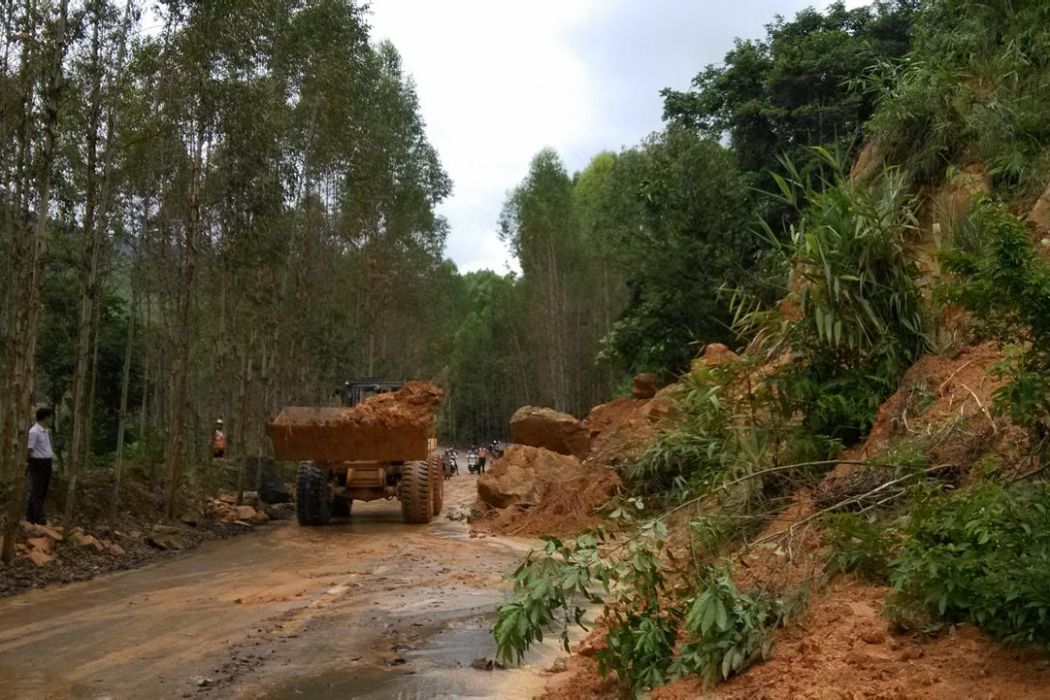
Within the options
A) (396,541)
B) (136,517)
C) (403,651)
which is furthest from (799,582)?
(136,517)

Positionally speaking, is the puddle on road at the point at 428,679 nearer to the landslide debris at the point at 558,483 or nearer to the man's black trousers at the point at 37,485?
the landslide debris at the point at 558,483

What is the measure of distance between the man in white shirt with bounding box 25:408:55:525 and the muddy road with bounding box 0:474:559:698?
212 cm

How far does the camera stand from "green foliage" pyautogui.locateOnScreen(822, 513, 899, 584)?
5.12 meters

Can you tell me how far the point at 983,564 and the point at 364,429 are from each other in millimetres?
13001

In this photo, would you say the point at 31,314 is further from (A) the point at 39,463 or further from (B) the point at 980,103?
(B) the point at 980,103

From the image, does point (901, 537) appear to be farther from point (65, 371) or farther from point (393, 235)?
point (393, 235)

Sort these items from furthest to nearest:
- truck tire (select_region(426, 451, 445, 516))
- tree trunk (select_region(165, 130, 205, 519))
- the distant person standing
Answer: the distant person standing, truck tire (select_region(426, 451, 445, 516)), tree trunk (select_region(165, 130, 205, 519))

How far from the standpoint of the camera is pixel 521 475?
18219 millimetres

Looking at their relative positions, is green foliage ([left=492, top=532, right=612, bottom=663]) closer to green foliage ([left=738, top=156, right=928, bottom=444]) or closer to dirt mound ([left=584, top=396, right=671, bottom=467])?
green foliage ([left=738, top=156, right=928, bottom=444])

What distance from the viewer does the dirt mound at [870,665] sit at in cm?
374

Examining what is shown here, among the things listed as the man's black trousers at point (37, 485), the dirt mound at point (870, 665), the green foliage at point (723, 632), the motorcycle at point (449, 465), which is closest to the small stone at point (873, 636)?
the dirt mound at point (870, 665)

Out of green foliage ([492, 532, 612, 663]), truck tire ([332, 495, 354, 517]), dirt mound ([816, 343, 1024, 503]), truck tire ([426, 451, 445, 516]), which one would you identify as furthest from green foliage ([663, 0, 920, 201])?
green foliage ([492, 532, 612, 663])

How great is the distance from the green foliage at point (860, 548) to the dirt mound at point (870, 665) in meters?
0.18

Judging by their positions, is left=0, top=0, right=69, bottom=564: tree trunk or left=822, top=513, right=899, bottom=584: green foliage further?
left=0, top=0, right=69, bottom=564: tree trunk
